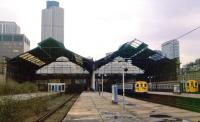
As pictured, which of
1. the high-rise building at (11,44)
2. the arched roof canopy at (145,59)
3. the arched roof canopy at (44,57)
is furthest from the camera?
the high-rise building at (11,44)

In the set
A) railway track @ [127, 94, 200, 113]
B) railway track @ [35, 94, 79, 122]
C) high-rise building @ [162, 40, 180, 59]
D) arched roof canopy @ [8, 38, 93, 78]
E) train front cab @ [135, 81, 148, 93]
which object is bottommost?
railway track @ [35, 94, 79, 122]

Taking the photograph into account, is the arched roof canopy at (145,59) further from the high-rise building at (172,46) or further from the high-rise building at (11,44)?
the high-rise building at (172,46)

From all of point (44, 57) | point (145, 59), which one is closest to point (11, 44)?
point (44, 57)

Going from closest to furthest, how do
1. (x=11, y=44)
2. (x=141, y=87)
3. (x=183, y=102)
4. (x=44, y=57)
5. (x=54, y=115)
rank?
1. (x=54, y=115)
2. (x=183, y=102)
3. (x=141, y=87)
4. (x=44, y=57)
5. (x=11, y=44)

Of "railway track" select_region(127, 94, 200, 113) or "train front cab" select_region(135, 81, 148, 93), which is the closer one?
"railway track" select_region(127, 94, 200, 113)

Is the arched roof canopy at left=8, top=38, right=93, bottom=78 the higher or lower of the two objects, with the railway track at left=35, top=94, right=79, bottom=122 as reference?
higher

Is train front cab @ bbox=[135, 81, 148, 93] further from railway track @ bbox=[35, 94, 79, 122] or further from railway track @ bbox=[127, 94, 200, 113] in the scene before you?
railway track @ bbox=[35, 94, 79, 122]

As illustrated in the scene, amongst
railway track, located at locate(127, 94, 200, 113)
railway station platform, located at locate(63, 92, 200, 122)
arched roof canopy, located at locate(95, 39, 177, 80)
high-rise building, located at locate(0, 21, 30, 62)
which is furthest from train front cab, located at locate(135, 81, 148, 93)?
high-rise building, located at locate(0, 21, 30, 62)

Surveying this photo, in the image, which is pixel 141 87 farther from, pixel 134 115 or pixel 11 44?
pixel 11 44

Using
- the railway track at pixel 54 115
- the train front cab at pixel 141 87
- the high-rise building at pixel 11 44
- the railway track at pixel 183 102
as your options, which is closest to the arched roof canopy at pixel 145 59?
the train front cab at pixel 141 87

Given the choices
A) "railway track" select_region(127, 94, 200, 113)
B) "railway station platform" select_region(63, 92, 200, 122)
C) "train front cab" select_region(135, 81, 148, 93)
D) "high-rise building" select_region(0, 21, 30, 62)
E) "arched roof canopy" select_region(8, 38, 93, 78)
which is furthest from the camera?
"high-rise building" select_region(0, 21, 30, 62)

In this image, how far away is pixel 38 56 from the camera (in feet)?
359

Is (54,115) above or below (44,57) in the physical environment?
below

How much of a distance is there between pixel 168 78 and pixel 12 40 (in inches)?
3332
